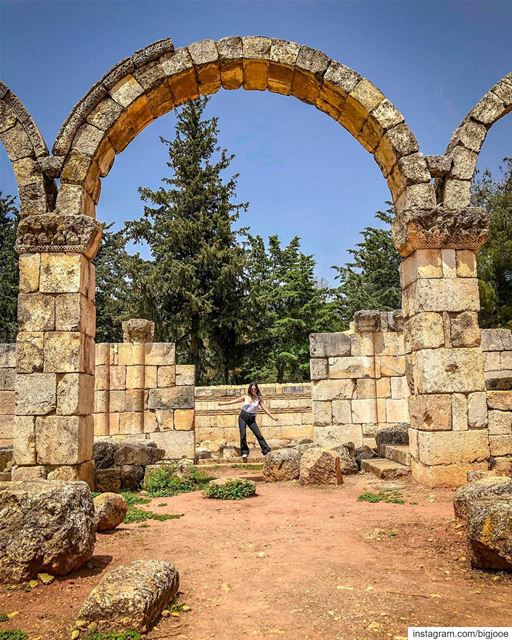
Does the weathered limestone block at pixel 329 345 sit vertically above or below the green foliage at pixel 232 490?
above

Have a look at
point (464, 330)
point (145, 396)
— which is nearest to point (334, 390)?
point (145, 396)

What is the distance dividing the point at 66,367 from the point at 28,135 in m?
3.37

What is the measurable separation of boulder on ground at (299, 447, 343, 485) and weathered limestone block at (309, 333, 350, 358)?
15.9 ft

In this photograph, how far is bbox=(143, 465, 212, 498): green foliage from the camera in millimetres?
7852

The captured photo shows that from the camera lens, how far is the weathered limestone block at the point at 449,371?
7.57m

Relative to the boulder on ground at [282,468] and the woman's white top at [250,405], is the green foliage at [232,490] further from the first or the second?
the woman's white top at [250,405]

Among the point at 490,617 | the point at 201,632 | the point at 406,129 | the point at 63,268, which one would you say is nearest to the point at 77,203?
the point at 63,268

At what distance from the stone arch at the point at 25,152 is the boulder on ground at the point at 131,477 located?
395 cm

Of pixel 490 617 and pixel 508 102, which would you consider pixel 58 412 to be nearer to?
pixel 490 617

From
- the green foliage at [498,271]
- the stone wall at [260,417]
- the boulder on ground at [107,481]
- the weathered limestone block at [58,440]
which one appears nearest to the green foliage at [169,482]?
the boulder on ground at [107,481]

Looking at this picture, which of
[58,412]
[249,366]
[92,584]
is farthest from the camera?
[249,366]

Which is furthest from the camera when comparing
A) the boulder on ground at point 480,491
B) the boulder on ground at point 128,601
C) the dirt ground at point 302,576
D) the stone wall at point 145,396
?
the stone wall at point 145,396

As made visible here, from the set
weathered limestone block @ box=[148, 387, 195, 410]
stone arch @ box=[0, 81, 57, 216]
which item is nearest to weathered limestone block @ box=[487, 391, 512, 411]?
weathered limestone block @ box=[148, 387, 195, 410]

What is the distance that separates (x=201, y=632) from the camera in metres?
3.08
